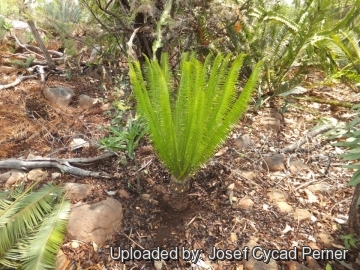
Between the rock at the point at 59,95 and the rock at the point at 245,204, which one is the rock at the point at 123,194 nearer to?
the rock at the point at 245,204

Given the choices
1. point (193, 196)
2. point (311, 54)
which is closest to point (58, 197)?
point (193, 196)

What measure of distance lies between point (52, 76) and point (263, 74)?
2.19 metres

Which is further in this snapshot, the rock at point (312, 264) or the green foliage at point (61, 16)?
the green foliage at point (61, 16)

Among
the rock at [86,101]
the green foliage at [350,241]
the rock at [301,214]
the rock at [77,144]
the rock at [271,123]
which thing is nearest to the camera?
the green foliage at [350,241]

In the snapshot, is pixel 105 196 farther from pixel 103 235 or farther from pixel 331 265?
pixel 331 265

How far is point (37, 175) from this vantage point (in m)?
1.72

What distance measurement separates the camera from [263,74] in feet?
8.92

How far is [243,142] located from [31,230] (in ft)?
4.76

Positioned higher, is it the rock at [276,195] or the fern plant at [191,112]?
the fern plant at [191,112]

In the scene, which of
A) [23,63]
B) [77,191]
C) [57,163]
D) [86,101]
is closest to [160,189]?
[77,191]

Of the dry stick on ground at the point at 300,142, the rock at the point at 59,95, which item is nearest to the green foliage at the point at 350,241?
the dry stick on ground at the point at 300,142

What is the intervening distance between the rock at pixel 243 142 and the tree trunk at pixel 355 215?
821mm

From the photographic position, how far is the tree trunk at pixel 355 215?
1.30m

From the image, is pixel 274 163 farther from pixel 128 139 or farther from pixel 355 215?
pixel 128 139
